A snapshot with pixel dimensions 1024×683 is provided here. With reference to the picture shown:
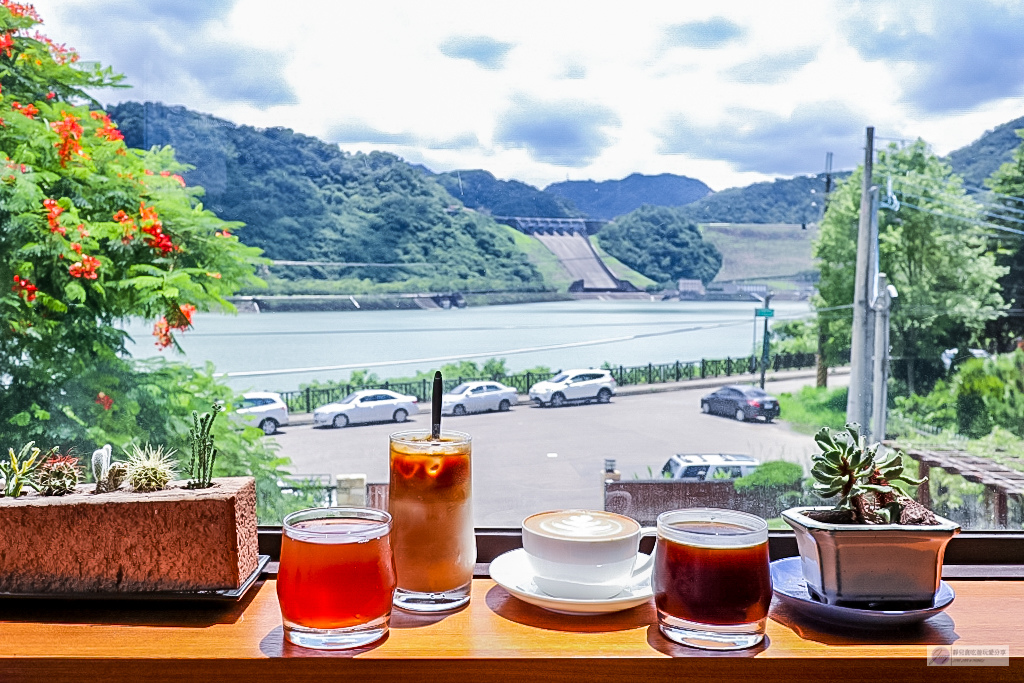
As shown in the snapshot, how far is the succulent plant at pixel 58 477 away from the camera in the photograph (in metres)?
0.97

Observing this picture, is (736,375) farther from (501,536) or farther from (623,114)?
(501,536)

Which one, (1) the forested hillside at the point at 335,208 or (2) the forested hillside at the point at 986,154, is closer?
(2) the forested hillside at the point at 986,154

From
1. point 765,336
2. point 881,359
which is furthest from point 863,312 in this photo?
point 765,336

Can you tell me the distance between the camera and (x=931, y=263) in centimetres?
150

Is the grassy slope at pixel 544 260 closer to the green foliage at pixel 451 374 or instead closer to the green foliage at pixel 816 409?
the green foliage at pixel 451 374

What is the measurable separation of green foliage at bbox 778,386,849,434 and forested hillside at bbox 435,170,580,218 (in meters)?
0.66

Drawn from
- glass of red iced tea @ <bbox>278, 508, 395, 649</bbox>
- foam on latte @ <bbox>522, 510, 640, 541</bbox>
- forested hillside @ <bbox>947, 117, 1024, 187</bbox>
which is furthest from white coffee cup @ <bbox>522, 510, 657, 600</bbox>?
forested hillside @ <bbox>947, 117, 1024, 187</bbox>

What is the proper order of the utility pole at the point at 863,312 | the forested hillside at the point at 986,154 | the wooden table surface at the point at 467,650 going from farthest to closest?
the utility pole at the point at 863,312 < the forested hillside at the point at 986,154 < the wooden table surface at the point at 467,650

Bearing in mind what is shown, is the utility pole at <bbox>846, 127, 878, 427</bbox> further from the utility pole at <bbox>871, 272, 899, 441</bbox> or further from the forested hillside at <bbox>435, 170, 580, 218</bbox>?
the forested hillside at <bbox>435, 170, 580, 218</bbox>

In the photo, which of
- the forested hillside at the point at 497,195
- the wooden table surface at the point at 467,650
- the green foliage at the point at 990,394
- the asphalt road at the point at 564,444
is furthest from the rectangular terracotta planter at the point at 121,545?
the green foliage at the point at 990,394

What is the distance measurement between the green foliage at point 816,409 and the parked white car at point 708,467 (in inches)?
5.8

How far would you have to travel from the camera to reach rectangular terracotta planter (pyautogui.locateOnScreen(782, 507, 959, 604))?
2.88ft

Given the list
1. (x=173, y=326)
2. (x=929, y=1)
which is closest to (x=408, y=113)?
(x=173, y=326)

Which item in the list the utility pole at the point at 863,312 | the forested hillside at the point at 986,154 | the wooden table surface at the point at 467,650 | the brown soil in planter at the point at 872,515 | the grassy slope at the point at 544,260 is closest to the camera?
the wooden table surface at the point at 467,650
